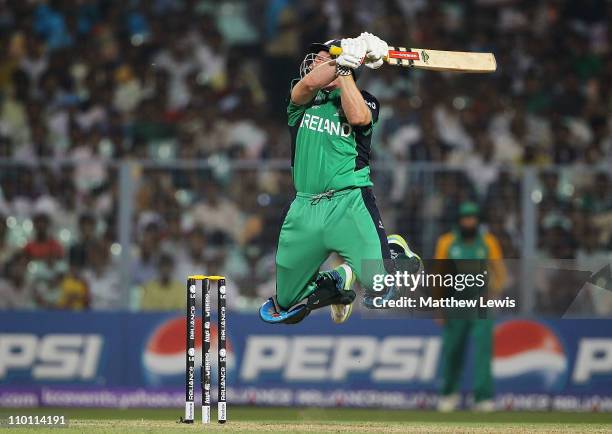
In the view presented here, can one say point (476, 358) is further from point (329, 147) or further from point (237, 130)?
point (329, 147)

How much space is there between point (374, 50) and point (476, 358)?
17.6 feet

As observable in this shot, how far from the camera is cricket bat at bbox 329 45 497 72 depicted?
939cm

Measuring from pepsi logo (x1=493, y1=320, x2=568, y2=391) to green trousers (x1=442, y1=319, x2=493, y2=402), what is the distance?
0.31m

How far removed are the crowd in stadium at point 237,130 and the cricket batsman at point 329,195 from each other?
4.13 meters

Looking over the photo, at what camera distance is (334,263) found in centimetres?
1352

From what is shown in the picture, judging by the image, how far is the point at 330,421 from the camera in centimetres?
1138

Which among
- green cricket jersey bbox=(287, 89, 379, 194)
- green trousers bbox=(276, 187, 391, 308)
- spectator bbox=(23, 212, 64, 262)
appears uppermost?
green cricket jersey bbox=(287, 89, 379, 194)

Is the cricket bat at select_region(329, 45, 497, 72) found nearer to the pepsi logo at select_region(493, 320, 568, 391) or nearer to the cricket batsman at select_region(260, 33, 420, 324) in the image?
the cricket batsman at select_region(260, 33, 420, 324)

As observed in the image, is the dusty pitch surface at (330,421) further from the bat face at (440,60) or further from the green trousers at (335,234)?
the bat face at (440,60)

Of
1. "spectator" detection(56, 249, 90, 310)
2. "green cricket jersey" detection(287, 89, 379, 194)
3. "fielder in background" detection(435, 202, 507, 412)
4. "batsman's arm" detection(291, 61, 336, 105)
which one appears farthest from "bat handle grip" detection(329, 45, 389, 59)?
"spectator" detection(56, 249, 90, 310)

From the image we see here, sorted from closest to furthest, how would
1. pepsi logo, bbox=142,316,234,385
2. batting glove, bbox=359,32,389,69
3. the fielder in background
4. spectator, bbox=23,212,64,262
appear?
batting glove, bbox=359,32,389,69 < the fielder in background < spectator, bbox=23,212,64,262 < pepsi logo, bbox=142,316,234,385

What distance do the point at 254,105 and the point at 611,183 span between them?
4.74 meters

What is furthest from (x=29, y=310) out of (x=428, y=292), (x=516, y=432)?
(x=516, y=432)

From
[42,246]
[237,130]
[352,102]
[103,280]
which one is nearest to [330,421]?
[352,102]
